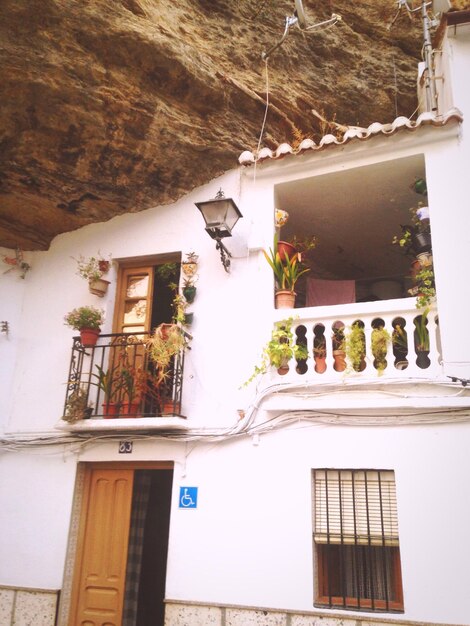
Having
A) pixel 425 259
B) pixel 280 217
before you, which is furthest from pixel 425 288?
pixel 280 217

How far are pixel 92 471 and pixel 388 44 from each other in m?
7.34

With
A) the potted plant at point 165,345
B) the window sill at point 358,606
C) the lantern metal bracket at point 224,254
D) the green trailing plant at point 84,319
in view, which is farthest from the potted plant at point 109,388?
the window sill at point 358,606

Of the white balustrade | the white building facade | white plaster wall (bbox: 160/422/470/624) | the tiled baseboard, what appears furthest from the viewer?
the tiled baseboard

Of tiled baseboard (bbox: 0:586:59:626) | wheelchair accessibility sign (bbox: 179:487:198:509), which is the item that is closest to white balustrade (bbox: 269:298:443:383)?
wheelchair accessibility sign (bbox: 179:487:198:509)

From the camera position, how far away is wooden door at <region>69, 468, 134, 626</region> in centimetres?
630

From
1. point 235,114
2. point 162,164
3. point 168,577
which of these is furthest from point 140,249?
point 168,577

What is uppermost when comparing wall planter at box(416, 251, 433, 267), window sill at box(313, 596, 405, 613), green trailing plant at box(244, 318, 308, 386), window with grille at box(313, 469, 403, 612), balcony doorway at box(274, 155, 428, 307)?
balcony doorway at box(274, 155, 428, 307)

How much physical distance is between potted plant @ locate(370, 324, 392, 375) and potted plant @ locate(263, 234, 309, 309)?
1056 mm

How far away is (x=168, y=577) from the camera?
584 cm

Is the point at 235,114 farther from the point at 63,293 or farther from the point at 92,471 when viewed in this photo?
the point at 92,471

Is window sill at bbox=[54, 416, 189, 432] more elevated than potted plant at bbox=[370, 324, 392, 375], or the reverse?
potted plant at bbox=[370, 324, 392, 375]

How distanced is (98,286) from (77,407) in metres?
1.59

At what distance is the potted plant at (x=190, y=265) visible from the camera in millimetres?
6867

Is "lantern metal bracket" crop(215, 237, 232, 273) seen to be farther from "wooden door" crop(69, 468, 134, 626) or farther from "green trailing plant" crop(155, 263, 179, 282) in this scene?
"wooden door" crop(69, 468, 134, 626)
